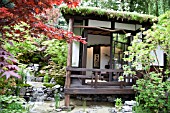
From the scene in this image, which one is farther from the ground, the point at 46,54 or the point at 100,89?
the point at 46,54

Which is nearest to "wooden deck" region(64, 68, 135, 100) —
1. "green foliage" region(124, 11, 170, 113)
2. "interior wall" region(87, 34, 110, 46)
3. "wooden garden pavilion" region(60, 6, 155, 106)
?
"wooden garden pavilion" region(60, 6, 155, 106)

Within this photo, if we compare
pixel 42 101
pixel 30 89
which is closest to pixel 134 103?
pixel 42 101

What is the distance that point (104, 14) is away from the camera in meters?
5.45

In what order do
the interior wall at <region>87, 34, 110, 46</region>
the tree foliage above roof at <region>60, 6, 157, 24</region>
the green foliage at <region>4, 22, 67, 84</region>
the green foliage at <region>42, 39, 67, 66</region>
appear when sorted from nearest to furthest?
the tree foliage above roof at <region>60, 6, 157, 24</region>
the green foliage at <region>4, 22, 67, 84</region>
the green foliage at <region>42, 39, 67, 66</region>
the interior wall at <region>87, 34, 110, 46</region>

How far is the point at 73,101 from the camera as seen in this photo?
6000 mm

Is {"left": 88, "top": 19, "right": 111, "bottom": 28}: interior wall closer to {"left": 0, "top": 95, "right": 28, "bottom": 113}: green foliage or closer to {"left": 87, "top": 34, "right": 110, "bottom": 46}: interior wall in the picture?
{"left": 87, "top": 34, "right": 110, "bottom": 46}: interior wall

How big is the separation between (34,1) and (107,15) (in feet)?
12.1

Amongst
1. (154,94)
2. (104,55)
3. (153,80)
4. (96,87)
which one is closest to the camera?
(154,94)

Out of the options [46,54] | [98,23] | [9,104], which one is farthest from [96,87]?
[46,54]

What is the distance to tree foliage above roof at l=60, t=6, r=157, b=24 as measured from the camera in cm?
522

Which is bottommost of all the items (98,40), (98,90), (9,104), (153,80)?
(9,104)

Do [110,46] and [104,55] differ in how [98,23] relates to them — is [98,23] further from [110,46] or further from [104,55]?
[104,55]

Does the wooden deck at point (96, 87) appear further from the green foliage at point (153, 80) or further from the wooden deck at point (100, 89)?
the green foliage at point (153, 80)

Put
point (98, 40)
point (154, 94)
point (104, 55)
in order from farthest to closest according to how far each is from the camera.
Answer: point (104, 55) < point (98, 40) < point (154, 94)
